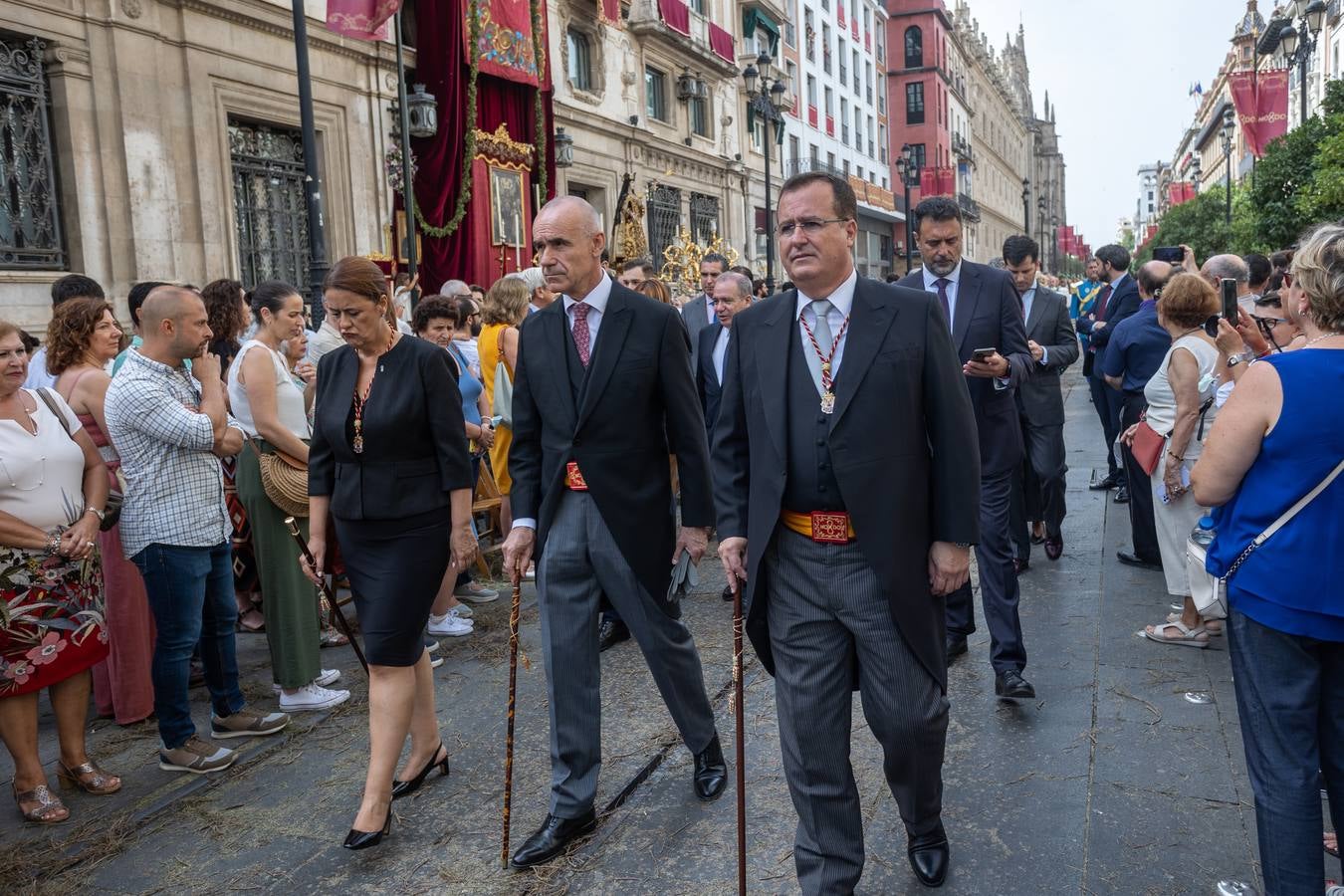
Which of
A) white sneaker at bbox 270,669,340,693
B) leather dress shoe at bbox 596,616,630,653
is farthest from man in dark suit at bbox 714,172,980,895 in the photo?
white sneaker at bbox 270,669,340,693

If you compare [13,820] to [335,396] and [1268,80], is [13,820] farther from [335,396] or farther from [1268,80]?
[1268,80]

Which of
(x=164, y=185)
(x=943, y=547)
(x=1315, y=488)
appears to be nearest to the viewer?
(x=1315, y=488)

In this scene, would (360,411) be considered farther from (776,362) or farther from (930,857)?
(930,857)

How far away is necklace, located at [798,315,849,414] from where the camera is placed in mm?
2979

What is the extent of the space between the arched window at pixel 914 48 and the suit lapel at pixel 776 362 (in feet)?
198

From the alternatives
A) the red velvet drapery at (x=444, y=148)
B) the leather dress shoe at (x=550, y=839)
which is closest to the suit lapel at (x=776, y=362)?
the leather dress shoe at (x=550, y=839)

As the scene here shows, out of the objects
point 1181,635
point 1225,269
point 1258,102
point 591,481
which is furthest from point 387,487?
point 1258,102

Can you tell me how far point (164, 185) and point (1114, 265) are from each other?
1033cm

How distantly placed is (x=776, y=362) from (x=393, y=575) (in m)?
1.64

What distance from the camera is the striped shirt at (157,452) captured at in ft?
14.0

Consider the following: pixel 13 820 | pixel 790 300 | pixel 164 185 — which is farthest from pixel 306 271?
pixel 790 300

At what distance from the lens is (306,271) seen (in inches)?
548

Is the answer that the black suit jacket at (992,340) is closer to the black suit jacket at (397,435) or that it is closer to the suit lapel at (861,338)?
the suit lapel at (861,338)

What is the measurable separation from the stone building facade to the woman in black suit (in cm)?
758
